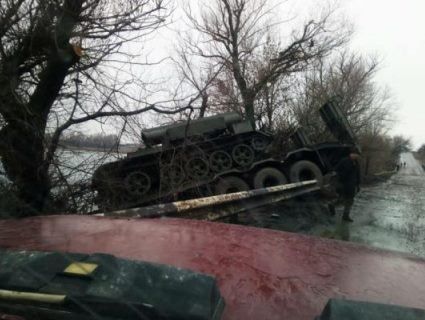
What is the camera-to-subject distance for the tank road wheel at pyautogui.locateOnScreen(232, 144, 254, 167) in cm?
1465

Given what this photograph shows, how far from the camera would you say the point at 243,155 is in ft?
48.6

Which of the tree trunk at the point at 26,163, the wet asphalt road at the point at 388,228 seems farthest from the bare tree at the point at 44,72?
the wet asphalt road at the point at 388,228

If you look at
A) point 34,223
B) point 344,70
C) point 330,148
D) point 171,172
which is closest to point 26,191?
point 171,172

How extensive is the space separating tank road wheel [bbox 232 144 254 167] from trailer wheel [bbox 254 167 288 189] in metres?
2.04

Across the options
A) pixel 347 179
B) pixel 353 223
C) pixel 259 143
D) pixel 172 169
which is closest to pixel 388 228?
pixel 353 223

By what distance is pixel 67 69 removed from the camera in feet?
29.2

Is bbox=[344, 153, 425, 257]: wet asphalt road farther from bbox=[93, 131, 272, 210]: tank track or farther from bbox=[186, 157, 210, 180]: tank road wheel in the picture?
bbox=[186, 157, 210, 180]: tank road wheel

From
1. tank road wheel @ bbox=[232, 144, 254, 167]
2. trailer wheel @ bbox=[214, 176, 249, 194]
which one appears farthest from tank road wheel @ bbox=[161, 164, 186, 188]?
tank road wheel @ bbox=[232, 144, 254, 167]

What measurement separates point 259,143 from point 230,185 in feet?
13.0

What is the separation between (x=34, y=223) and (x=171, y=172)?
7.70 metres

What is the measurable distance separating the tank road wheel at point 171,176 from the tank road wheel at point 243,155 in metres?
4.40

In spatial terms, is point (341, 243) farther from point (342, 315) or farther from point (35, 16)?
point (35, 16)

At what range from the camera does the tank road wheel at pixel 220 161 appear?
14164 millimetres

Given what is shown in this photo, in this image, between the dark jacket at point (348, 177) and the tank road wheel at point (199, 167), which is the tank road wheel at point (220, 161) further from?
the dark jacket at point (348, 177)
